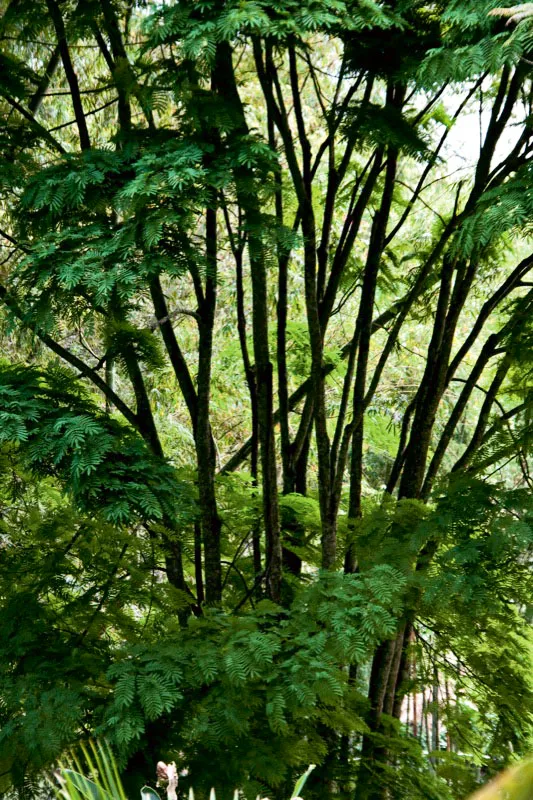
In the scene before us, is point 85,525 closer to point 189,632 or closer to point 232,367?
point 189,632

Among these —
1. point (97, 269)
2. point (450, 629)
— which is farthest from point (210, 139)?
point (450, 629)

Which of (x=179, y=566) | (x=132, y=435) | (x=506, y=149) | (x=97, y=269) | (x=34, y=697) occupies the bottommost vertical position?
(x=34, y=697)

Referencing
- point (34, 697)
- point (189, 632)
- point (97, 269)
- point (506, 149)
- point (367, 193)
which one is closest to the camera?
point (97, 269)

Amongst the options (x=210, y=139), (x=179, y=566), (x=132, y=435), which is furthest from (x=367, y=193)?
(x=179, y=566)

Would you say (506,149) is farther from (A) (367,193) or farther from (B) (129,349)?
(B) (129,349)

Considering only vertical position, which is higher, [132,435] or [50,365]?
[50,365]

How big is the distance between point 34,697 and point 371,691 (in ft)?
3.78

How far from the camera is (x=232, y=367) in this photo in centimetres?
420

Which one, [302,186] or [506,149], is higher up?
[506,149]

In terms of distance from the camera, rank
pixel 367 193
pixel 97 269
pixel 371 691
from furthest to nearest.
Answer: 1. pixel 371 691
2. pixel 367 193
3. pixel 97 269

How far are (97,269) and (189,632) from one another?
85cm

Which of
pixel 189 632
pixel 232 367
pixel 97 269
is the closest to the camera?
pixel 97 269

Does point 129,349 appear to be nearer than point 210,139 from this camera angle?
No

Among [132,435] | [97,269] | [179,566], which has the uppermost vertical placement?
[97,269]
